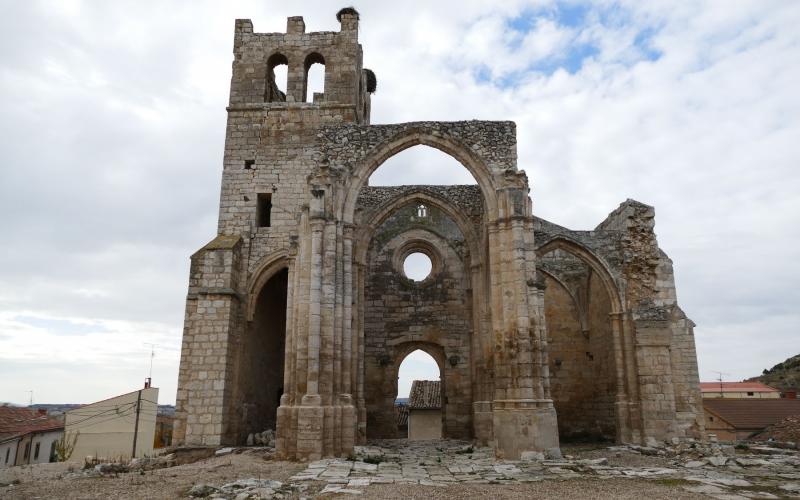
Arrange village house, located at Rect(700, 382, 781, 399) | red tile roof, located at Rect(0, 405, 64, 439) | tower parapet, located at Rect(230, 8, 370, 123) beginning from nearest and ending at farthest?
1. tower parapet, located at Rect(230, 8, 370, 123)
2. red tile roof, located at Rect(0, 405, 64, 439)
3. village house, located at Rect(700, 382, 781, 399)

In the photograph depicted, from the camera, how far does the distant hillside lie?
94.4 ft

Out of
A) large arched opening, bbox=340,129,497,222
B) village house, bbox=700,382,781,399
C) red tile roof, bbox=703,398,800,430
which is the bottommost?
red tile roof, bbox=703,398,800,430

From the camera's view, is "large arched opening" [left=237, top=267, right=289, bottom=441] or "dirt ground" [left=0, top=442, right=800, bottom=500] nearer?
"dirt ground" [left=0, top=442, right=800, bottom=500]

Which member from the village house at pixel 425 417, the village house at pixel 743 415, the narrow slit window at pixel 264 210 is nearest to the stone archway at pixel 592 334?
the village house at pixel 743 415

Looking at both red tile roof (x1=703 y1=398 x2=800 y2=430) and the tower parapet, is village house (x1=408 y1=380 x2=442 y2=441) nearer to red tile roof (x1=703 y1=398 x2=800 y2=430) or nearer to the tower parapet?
red tile roof (x1=703 y1=398 x2=800 y2=430)

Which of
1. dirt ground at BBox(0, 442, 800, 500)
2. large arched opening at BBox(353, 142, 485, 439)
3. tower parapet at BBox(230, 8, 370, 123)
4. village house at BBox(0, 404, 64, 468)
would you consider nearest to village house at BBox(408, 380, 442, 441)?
large arched opening at BBox(353, 142, 485, 439)

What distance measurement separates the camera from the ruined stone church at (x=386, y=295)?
9.93 metres

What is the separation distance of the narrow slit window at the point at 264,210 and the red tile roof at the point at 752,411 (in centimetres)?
1620

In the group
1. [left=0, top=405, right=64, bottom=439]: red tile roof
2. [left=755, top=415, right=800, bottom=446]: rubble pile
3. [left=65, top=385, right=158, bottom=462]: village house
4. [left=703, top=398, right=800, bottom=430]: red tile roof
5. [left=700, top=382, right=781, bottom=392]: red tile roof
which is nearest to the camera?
[left=755, top=415, right=800, bottom=446]: rubble pile

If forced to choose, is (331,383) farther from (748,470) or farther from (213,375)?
(748,470)

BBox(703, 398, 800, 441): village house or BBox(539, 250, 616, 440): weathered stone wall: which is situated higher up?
BBox(539, 250, 616, 440): weathered stone wall

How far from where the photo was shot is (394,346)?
15.8 m

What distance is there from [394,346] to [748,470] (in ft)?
30.8

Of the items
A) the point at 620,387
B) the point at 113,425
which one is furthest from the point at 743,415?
the point at 113,425
